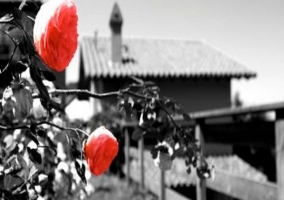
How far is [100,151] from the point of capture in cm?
76

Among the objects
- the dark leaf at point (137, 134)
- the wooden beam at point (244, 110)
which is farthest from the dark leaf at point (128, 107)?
the wooden beam at point (244, 110)

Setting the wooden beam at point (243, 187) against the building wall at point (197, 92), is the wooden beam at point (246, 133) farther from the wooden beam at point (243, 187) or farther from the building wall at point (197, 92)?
the building wall at point (197, 92)

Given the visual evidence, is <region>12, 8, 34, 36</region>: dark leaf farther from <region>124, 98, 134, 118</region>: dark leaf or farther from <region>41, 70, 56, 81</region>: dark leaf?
<region>124, 98, 134, 118</region>: dark leaf

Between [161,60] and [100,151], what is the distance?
1572 cm

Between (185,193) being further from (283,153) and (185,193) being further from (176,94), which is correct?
(176,94)

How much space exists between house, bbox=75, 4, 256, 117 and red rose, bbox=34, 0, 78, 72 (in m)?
13.1

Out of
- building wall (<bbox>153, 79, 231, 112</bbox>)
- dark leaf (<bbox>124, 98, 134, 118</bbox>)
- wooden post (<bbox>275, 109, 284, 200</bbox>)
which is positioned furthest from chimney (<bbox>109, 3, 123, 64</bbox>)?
dark leaf (<bbox>124, 98, 134, 118</bbox>)

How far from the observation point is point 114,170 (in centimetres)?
845

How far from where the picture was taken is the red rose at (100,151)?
0.75 meters

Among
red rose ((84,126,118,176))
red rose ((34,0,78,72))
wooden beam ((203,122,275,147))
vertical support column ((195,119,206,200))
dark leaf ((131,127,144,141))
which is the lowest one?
vertical support column ((195,119,206,200))

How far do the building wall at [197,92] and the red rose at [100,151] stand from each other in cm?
1451

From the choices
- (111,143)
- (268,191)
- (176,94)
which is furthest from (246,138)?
(176,94)

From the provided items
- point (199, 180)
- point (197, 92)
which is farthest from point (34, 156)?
point (197, 92)

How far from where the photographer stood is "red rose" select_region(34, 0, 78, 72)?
22.5 inches
